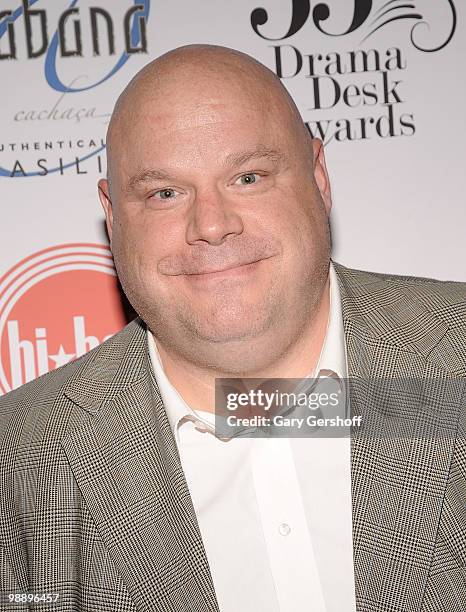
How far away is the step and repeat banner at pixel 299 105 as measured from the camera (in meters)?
2.31

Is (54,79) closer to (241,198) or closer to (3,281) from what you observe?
(3,281)

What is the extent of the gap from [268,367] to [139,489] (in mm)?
390

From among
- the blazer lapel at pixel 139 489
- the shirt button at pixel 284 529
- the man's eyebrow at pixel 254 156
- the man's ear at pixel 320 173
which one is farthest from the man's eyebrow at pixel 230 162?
the shirt button at pixel 284 529

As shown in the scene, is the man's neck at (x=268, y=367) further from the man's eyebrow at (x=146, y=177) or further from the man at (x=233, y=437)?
the man's eyebrow at (x=146, y=177)

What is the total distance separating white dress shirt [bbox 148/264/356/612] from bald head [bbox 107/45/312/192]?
547 millimetres

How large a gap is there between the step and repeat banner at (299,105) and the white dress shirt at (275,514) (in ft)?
1.91

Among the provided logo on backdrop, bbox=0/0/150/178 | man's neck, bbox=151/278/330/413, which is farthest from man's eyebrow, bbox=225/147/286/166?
logo on backdrop, bbox=0/0/150/178

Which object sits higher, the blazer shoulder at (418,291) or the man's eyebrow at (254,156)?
the man's eyebrow at (254,156)

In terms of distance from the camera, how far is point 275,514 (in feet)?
5.99

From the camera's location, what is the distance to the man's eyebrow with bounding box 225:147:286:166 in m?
1.76

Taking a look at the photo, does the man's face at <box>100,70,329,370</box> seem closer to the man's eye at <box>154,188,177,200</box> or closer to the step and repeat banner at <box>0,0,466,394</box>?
the man's eye at <box>154,188,177,200</box>

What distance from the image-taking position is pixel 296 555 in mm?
1798

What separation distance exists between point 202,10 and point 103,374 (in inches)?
40.7

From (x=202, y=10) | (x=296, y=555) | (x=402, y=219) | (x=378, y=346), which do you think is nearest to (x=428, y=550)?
(x=296, y=555)
